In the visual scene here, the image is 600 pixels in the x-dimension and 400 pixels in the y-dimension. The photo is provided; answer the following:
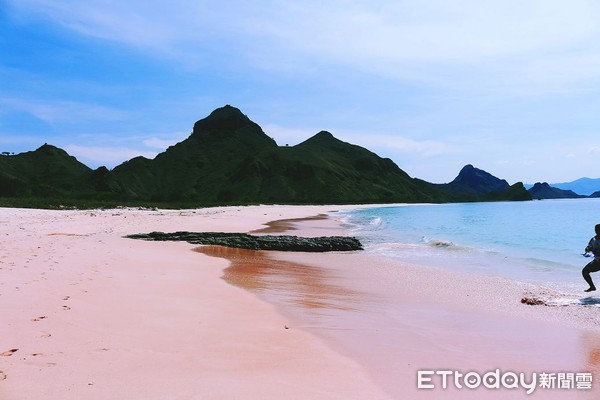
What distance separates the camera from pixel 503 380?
5.66 m

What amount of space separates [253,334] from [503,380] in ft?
11.8

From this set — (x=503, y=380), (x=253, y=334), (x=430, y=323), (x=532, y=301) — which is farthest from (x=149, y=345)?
(x=532, y=301)

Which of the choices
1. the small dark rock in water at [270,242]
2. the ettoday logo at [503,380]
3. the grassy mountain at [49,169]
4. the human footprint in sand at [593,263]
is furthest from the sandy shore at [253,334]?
the grassy mountain at [49,169]

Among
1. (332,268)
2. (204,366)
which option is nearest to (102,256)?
(332,268)

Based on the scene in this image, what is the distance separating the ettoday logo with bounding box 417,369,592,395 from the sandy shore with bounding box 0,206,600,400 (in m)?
0.17

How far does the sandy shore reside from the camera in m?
4.78

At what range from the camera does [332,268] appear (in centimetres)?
1712

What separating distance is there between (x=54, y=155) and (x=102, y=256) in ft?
559

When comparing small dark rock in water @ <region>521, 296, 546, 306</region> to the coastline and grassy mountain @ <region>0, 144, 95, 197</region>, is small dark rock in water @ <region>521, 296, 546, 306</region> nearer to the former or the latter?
the coastline

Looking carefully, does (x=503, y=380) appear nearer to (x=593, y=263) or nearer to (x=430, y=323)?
(x=430, y=323)

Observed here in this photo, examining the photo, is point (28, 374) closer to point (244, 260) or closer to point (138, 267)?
point (138, 267)

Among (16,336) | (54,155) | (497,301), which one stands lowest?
(497,301)

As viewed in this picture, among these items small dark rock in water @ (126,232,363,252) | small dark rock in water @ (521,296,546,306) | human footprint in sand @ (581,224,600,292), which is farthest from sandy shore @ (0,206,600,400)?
small dark rock in water @ (126,232,363,252)

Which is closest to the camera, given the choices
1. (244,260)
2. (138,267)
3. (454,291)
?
(454,291)
